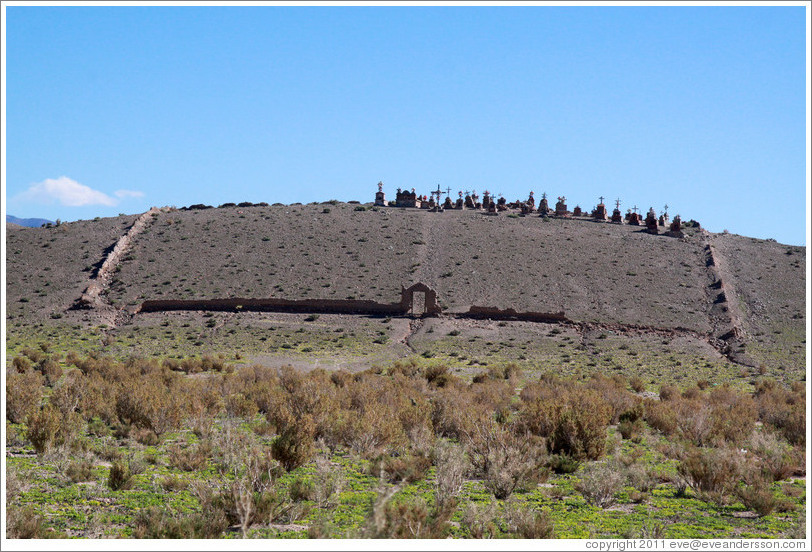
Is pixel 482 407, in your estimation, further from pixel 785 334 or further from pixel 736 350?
pixel 785 334

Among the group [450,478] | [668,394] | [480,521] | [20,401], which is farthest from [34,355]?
[480,521]

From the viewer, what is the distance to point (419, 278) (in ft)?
196

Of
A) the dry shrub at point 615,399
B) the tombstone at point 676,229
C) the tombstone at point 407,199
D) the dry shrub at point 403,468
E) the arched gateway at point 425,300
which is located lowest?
the dry shrub at point 403,468

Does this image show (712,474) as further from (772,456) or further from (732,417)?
(732,417)

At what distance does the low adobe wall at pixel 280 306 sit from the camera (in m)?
53.2

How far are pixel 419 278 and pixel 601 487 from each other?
4668 centimetres

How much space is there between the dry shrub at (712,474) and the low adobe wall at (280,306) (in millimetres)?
39028

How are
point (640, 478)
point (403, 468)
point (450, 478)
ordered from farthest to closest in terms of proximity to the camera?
point (403, 468) < point (640, 478) < point (450, 478)

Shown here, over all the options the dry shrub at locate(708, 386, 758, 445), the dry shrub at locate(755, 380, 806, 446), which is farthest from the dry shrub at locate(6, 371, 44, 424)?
the dry shrub at locate(755, 380, 806, 446)

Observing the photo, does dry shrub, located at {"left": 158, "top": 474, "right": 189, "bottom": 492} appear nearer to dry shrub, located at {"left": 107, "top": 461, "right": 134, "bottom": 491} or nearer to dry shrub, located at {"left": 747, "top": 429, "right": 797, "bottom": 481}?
dry shrub, located at {"left": 107, "top": 461, "right": 134, "bottom": 491}

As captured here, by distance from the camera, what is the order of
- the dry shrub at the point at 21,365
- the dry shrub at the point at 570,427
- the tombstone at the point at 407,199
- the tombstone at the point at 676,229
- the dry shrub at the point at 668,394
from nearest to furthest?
the dry shrub at the point at 570,427
the dry shrub at the point at 668,394
the dry shrub at the point at 21,365
the tombstone at the point at 676,229
the tombstone at the point at 407,199

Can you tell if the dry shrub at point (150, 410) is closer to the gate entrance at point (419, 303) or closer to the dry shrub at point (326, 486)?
the dry shrub at point (326, 486)

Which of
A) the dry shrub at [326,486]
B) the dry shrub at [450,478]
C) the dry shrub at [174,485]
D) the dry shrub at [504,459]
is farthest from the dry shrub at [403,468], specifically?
the dry shrub at [174,485]

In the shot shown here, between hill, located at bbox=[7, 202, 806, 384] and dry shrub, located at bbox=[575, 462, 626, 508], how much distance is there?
28.0 m
